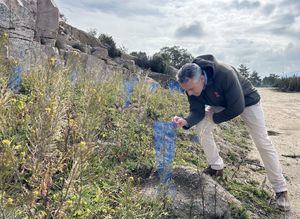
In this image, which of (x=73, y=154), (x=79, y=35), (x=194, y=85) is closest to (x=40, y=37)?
(x=79, y=35)

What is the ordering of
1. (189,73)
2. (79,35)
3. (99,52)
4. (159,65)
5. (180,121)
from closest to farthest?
(189,73) → (180,121) → (99,52) → (79,35) → (159,65)

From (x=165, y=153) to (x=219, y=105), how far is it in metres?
0.75

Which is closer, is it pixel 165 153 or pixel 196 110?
pixel 165 153

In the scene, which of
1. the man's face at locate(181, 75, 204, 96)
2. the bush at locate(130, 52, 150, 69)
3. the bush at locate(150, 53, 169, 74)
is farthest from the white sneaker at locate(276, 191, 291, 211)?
the bush at locate(150, 53, 169, 74)

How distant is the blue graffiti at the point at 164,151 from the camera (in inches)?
122

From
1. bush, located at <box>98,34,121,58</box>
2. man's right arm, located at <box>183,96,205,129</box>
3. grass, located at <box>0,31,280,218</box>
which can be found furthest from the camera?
bush, located at <box>98,34,121,58</box>

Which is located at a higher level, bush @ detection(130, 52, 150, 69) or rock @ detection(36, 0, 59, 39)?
rock @ detection(36, 0, 59, 39)

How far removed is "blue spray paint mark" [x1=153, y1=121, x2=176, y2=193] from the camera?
3088 millimetres

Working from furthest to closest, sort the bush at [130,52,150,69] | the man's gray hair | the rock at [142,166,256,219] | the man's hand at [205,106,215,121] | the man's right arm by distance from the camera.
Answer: the bush at [130,52,150,69] < the man's hand at [205,106,215,121] < the man's right arm < the man's gray hair < the rock at [142,166,256,219]

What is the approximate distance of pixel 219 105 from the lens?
11.8 ft

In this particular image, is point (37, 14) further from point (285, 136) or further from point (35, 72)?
point (285, 136)

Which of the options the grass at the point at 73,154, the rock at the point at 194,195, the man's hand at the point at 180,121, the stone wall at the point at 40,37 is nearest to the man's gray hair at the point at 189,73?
the man's hand at the point at 180,121

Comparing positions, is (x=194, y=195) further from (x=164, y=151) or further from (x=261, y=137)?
(x=261, y=137)

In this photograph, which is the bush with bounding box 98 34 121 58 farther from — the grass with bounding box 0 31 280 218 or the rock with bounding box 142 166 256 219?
the rock with bounding box 142 166 256 219
